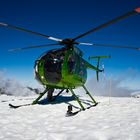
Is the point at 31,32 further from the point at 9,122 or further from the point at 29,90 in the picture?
the point at 29,90

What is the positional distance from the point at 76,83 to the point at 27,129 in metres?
6.74

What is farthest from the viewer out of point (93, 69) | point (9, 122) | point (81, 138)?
point (93, 69)

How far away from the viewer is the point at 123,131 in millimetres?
6016

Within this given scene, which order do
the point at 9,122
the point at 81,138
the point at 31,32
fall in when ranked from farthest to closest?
the point at 31,32 < the point at 9,122 < the point at 81,138

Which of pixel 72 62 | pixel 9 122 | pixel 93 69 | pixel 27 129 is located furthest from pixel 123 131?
pixel 93 69

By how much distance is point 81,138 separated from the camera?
5.80m

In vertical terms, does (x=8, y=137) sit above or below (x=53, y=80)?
below

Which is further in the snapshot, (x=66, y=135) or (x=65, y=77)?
(x=65, y=77)

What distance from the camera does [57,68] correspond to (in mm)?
11883

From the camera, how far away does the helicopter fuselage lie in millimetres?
11898

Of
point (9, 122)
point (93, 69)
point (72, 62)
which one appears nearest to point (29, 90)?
point (93, 69)

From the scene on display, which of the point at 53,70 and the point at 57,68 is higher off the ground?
the point at 57,68

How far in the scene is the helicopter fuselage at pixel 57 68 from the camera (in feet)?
39.0

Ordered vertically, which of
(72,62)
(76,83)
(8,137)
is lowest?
(8,137)
